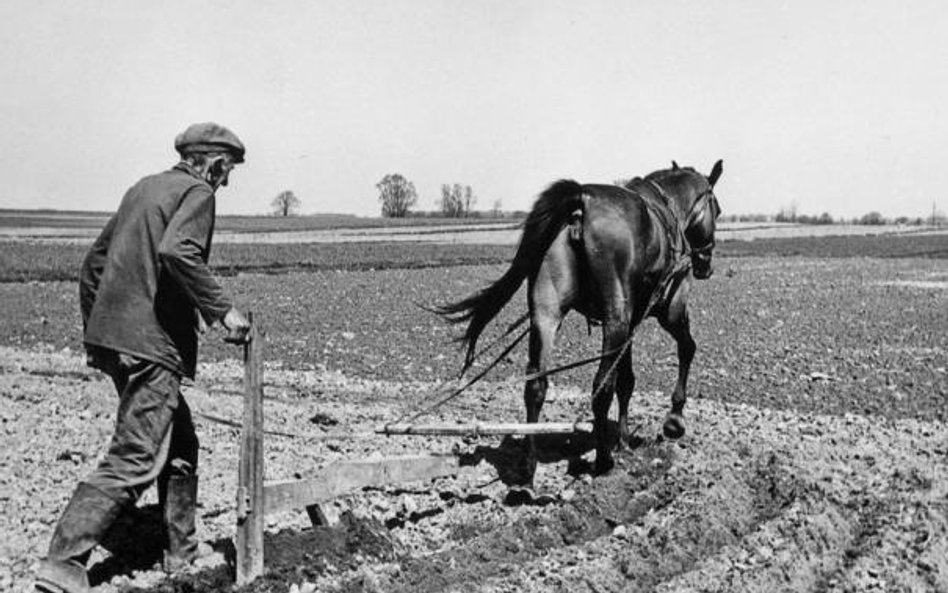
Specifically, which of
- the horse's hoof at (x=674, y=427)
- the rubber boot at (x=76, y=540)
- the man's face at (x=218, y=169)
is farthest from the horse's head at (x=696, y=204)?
the rubber boot at (x=76, y=540)

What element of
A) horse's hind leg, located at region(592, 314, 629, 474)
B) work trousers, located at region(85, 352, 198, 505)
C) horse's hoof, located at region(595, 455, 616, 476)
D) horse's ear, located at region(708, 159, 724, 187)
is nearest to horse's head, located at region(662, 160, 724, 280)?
horse's ear, located at region(708, 159, 724, 187)

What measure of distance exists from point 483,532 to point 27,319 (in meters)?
13.1

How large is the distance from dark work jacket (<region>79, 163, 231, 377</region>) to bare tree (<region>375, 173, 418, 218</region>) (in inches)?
4670

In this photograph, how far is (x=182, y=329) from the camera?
4.57m

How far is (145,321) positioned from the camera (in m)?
4.38

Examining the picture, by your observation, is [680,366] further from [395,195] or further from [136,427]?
[395,195]

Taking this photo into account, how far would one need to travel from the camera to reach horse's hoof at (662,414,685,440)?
7.38 metres

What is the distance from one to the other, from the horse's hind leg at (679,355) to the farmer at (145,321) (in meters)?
4.13

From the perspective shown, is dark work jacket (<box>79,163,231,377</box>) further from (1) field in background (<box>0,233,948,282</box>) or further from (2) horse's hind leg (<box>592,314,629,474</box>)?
(1) field in background (<box>0,233,948,282</box>)

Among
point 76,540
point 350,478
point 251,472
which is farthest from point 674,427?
point 76,540

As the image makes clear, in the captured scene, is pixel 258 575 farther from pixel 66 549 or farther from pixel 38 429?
pixel 38 429

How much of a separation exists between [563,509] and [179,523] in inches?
91.1

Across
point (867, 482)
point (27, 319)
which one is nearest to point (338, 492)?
point (867, 482)

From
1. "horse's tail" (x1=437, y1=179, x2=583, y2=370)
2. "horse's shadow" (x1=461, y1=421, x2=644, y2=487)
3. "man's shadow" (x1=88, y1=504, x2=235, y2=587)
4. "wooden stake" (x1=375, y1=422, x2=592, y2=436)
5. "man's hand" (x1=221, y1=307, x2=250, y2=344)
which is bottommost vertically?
"man's shadow" (x1=88, y1=504, x2=235, y2=587)
